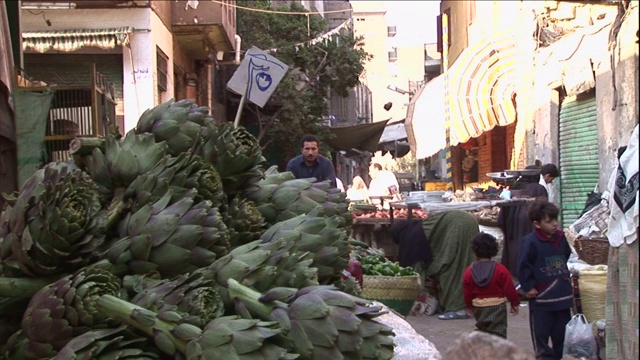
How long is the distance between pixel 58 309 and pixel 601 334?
16.3 ft

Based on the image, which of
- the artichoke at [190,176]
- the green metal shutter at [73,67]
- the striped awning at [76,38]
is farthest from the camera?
the green metal shutter at [73,67]

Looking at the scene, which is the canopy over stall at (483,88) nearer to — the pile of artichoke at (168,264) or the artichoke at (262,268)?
the pile of artichoke at (168,264)

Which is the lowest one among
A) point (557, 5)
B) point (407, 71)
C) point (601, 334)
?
point (601, 334)

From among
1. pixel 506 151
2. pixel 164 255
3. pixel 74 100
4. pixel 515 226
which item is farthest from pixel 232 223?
pixel 506 151

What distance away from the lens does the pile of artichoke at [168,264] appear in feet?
5.66

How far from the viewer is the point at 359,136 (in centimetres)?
2583

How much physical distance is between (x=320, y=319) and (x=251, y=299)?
16 cm

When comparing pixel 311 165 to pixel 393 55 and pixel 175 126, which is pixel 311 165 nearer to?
pixel 175 126

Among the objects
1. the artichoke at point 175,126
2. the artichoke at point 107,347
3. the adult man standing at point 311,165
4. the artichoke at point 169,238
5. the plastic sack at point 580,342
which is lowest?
the plastic sack at point 580,342

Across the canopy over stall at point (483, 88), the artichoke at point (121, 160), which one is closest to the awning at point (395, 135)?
the canopy over stall at point (483, 88)

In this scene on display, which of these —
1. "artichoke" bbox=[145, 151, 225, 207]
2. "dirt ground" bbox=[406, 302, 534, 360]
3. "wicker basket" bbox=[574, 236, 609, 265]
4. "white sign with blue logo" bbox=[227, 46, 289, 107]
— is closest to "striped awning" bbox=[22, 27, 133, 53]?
"white sign with blue logo" bbox=[227, 46, 289, 107]

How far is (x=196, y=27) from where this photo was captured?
15.2 metres

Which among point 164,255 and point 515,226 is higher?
point 164,255

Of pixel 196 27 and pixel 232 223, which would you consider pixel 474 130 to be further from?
pixel 232 223
